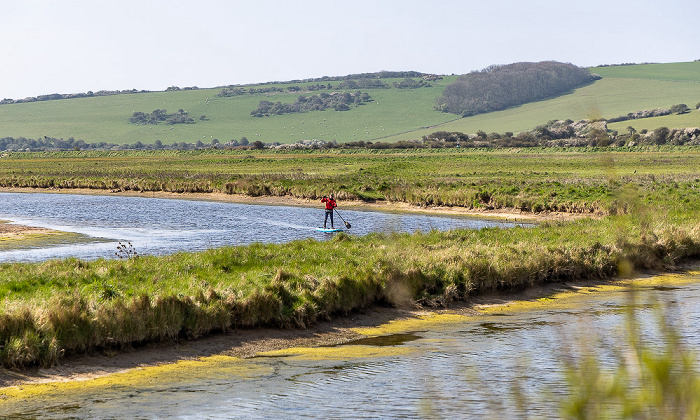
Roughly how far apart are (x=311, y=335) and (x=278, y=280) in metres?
1.72

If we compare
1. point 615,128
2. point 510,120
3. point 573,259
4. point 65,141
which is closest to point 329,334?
point 573,259

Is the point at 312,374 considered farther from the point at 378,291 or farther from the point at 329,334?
the point at 378,291

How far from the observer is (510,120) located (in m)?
181

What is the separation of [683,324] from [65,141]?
197m

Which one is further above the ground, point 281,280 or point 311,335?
point 281,280

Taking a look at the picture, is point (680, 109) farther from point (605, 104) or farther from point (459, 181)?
point (459, 181)

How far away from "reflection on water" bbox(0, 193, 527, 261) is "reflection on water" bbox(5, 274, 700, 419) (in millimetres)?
9317

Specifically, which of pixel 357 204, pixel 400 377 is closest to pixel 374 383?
pixel 400 377

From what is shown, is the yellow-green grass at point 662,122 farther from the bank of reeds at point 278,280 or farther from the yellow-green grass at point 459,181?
the bank of reeds at point 278,280

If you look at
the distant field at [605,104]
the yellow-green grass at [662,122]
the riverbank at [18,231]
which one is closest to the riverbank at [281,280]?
the riverbank at [18,231]

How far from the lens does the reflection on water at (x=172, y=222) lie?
93.6 feet

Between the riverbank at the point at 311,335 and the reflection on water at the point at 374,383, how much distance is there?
1.74ft

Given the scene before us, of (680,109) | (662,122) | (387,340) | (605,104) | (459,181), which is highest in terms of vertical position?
(605,104)

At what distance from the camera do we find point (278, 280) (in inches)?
604
